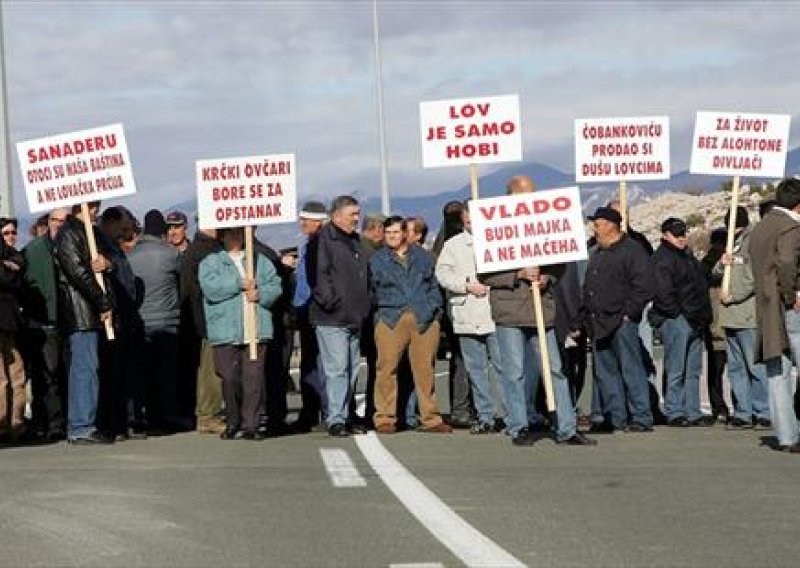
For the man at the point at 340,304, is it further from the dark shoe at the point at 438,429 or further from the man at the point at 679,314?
the man at the point at 679,314

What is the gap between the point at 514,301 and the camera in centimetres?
1350

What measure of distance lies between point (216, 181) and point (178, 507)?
5882 millimetres

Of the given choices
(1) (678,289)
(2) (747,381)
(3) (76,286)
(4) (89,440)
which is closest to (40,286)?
(3) (76,286)

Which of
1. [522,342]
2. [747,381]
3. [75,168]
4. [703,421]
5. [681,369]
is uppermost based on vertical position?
[75,168]

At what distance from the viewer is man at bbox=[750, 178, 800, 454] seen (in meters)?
12.6

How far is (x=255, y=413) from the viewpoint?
1434cm

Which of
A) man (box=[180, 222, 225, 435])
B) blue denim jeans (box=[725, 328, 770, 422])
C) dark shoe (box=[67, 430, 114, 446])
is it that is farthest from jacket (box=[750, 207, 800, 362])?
dark shoe (box=[67, 430, 114, 446])

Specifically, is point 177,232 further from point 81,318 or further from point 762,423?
point 762,423

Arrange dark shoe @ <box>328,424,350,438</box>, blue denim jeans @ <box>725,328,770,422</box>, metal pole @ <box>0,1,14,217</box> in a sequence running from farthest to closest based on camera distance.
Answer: metal pole @ <box>0,1,14,217</box>
blue denim jeans @ <box>725,328,770,422</box>
dark shoe @ <box>328,424,350,438</box>

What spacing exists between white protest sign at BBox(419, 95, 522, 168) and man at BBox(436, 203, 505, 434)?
30.6 inches

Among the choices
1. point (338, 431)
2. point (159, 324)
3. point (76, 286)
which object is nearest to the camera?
point (76, 286)

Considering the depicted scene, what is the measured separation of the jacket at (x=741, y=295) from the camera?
15.1 m

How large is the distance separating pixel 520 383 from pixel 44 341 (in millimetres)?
4596

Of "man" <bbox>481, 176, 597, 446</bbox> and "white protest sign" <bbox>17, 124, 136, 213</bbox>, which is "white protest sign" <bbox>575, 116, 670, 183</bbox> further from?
"white protest sign" <bbox>17, 124, 136, 213</bbox>
